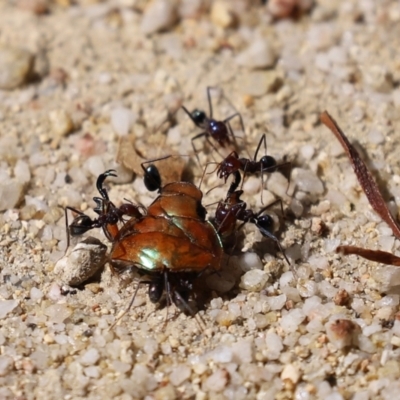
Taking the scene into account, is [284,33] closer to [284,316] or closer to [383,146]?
[383,146]

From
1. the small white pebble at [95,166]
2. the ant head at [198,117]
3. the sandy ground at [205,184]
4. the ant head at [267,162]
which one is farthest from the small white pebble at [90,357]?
the ant head at [198,117]

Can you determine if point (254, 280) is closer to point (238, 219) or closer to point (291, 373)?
point (238, 219)

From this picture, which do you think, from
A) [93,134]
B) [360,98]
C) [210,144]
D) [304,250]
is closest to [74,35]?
[93,134]

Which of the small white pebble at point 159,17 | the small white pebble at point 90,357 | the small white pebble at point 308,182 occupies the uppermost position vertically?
the small white pebble at point 159,17

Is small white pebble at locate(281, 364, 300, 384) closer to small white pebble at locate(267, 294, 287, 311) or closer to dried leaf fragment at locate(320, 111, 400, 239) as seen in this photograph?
small white pebble at locate(267, 294, 287, 311)

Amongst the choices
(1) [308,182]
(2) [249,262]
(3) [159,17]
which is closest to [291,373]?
(2) [249,262]

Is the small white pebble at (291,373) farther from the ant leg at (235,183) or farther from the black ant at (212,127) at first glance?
the black ant at (212,127)
